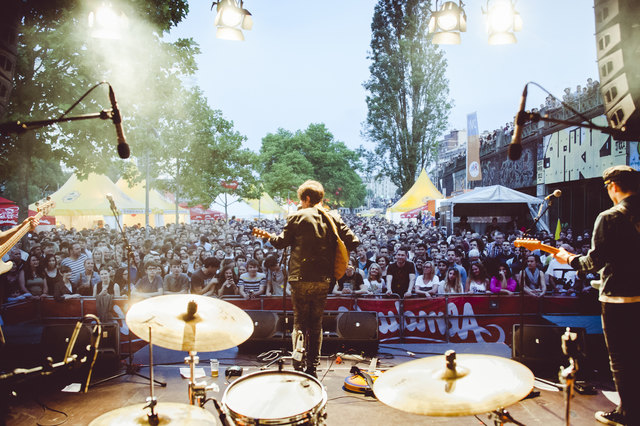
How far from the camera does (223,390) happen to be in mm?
4035

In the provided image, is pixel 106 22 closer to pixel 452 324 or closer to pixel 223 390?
pixel 223 390

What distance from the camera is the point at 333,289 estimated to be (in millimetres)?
6797

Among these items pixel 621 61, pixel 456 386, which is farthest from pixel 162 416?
pixel 621 61

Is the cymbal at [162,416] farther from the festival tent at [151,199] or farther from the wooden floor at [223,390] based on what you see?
the festival tent at [151,199]

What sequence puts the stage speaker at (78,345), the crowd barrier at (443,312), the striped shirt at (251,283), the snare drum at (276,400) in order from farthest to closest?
the striped shirt at (251,283)
the crowd barrier at (443,312)
the stage speaker at (78,345)
the snare drum at (276,400)

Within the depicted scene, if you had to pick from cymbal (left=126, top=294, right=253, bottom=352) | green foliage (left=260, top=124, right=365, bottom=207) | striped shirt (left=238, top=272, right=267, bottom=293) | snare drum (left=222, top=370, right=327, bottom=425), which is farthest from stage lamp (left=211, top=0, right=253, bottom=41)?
green foliage (left=260, top=124, right=365, bottom=207)

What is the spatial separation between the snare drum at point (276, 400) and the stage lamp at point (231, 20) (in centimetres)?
477

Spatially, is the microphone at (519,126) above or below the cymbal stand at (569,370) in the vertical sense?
above

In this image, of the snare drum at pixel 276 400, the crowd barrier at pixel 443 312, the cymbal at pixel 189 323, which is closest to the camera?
the snare drum at pixel 276 400

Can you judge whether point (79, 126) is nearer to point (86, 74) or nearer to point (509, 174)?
point (86, 74)

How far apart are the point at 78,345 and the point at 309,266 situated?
3103 mm

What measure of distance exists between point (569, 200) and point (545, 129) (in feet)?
11.0

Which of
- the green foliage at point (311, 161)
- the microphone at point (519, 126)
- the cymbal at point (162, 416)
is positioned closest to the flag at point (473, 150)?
the microphone at point (519, 126)

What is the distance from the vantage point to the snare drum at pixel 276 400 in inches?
78.7
